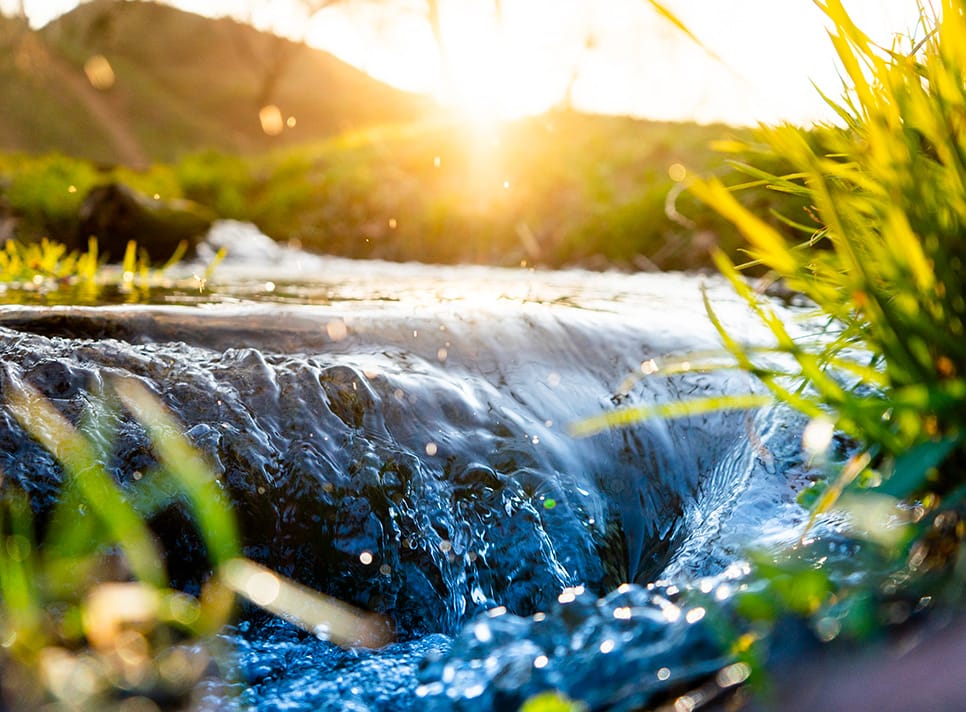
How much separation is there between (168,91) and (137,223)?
24.3 meters

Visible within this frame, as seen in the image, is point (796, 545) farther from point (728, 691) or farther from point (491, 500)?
point (491, 500)

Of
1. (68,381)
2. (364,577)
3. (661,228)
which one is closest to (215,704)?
(364,577)

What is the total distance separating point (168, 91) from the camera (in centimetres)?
2827

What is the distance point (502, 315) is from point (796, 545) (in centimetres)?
148

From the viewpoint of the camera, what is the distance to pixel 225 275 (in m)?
5.36

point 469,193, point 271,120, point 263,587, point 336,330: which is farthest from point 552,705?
point 271,120

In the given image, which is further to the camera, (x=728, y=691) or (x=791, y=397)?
(x=791, y=397)

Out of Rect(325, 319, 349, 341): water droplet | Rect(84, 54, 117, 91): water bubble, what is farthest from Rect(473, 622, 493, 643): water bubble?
Rect(84, 54, 117, 91): water bubble

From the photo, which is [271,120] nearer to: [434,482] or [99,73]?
[99,73]

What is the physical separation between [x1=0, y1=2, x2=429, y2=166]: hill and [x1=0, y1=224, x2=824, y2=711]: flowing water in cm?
2433

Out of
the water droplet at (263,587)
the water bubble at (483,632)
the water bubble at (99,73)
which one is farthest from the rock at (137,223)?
the water bubble at (99,73)

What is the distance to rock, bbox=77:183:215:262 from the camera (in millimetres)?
7055

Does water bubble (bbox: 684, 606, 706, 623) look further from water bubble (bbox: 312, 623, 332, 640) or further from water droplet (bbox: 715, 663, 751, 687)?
water bubble (bbox: 312, 623, 332, 640)

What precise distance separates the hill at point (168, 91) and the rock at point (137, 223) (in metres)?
18.1
